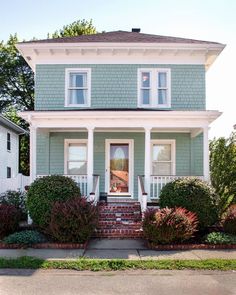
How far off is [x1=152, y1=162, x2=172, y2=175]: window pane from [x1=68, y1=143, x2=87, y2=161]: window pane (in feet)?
9.61

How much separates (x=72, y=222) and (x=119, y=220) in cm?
301

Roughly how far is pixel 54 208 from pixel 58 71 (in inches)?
281

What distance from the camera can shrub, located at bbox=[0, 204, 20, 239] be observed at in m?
12.5

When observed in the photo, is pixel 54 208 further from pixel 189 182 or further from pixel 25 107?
pixel 25 107

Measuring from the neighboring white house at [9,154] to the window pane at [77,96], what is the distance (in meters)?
6.91

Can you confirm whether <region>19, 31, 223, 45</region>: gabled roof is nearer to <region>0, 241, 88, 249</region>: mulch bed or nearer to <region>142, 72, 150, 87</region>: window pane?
<region>142, 72, 150, 87</region>: window pane

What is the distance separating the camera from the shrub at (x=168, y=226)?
10914 mm

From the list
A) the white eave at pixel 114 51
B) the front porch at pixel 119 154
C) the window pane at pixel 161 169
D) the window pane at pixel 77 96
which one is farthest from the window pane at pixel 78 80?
the window pane at pixel 161 169

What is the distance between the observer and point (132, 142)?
16.7 meters

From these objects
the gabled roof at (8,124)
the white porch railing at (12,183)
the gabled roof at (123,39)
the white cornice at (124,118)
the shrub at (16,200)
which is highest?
the gabled roof at (123,39)

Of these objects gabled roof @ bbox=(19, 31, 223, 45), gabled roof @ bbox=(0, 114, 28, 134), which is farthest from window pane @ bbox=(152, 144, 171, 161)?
gabled roof @ bbox=(0, 114, 28, 134)

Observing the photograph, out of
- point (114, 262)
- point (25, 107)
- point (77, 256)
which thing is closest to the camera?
point (114, 262)

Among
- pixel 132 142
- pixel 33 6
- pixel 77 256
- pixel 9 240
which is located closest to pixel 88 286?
pixel 77 256

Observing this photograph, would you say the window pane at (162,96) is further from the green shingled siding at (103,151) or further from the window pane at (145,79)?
the green shingled siding at (103,151)
